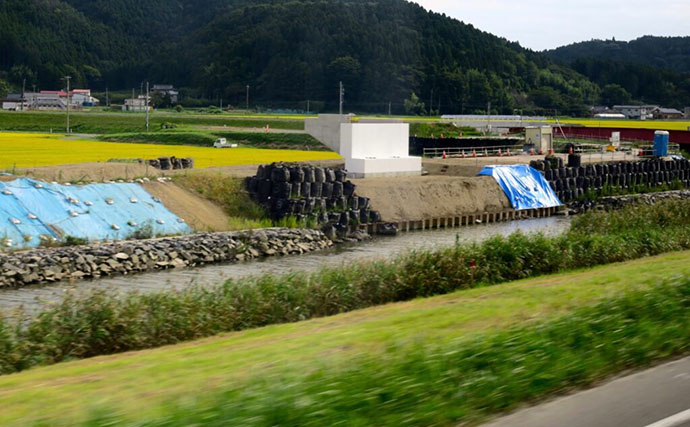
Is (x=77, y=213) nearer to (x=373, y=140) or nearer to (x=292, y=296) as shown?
(x=292, y=296)

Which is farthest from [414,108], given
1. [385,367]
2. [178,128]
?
[385,367]

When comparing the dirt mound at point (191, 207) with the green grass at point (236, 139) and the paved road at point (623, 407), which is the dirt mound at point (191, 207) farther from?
the green grass at point (236, 139)

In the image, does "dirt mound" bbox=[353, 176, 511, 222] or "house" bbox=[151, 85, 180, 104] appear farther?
"house" bbox=[151, 85, 180, 104]

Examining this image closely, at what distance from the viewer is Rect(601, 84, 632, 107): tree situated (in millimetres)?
179250

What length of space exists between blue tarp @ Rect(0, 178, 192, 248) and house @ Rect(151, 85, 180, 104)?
127212 mm

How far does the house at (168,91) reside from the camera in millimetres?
161062

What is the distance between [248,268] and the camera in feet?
97.7

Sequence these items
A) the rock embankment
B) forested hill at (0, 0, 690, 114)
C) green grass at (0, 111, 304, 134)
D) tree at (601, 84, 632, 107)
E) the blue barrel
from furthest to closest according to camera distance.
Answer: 1. tree at (601, 84, 632, 107)
2. forested hill at (0, 0, 690, 114)
3. green grass at (0, 111, 304, 134)
4. the blue barrel
5. the rock embankment

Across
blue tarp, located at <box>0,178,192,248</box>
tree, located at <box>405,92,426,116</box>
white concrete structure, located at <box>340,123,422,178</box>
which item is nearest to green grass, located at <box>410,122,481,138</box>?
white concrete structure, located at <box>340,123,422,178</box>

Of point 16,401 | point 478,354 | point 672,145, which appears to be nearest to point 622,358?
point 478,354

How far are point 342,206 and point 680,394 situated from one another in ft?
102

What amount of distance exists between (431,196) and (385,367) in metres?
37.0

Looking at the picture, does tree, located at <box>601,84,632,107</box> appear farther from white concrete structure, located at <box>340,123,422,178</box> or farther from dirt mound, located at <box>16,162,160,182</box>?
dirt mound, located at <box>16,162,160,182</box>

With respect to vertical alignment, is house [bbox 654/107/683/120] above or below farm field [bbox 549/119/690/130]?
above
